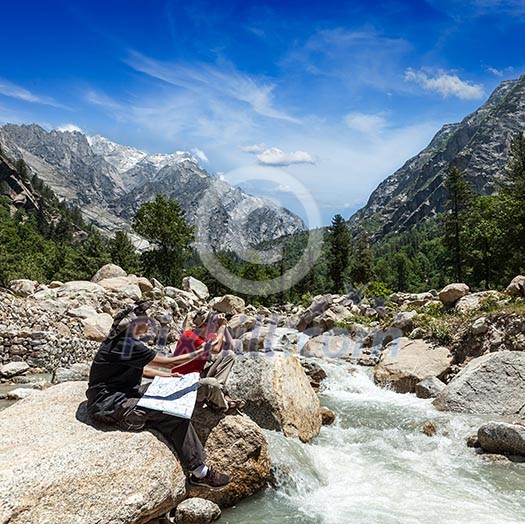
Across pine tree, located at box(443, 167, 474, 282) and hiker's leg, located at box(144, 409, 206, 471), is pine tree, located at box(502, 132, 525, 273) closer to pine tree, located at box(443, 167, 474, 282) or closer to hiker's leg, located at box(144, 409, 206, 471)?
pine tree, located at box(443, 167, 474, 282)

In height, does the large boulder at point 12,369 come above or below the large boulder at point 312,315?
below

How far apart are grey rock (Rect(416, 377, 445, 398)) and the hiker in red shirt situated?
8983 millimetres

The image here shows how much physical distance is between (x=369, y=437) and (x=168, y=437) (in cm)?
644

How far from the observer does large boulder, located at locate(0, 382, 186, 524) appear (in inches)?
199

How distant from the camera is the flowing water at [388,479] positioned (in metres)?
7.17

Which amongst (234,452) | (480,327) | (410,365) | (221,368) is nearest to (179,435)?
(234,452)

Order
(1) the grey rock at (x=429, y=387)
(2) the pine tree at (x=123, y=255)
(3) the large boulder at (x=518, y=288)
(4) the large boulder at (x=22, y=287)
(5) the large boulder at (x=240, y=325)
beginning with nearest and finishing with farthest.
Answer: (1) the grey rock at (x=429, y=387) < (3) the large boulder at (x=518, y=288) < (4) the large boulder at (x=22, y=287) < (5) the large boulder at (x=240, y=325) < (2) the pine tree at (x=123, y=255)

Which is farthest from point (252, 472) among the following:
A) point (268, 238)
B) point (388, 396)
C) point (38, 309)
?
point (268, 238)

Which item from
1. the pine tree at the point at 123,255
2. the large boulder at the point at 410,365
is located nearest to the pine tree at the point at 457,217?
the large boulder at the point at 410,365

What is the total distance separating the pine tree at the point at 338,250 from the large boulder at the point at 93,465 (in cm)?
6374

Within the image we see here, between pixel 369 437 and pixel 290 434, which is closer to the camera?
pixel 290 434

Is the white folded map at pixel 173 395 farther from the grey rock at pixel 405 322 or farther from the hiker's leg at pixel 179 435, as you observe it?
the grey rock at pixel 405 322

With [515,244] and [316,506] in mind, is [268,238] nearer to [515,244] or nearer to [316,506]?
[515,244]

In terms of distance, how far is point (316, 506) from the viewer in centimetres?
750
